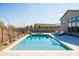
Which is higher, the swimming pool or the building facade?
the building facade

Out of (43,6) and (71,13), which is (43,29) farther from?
(43,6)

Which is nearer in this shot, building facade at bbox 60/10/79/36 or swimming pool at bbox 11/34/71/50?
swimming pool at bbox 11/34/71/50

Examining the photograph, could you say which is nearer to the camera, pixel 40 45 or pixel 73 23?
pixel 40 45

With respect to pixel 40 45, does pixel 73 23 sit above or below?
above

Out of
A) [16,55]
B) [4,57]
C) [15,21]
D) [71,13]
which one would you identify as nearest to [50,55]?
[16,55]

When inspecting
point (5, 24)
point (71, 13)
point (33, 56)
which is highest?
point (71, 13)

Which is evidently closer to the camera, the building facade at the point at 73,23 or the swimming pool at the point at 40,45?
the swimming pool at the point at 40,45

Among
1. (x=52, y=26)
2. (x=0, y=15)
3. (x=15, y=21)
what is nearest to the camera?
(x=0, y=15)

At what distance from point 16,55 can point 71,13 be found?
13794mm

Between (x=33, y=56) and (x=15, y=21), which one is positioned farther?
(x=15, y=21)

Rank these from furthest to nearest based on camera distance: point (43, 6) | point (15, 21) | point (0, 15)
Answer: point (15, 21), point (0, 15), point (43, 6)

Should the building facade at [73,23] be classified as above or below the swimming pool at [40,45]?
above

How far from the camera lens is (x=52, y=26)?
26734 mm

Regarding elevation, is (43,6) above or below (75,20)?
above
